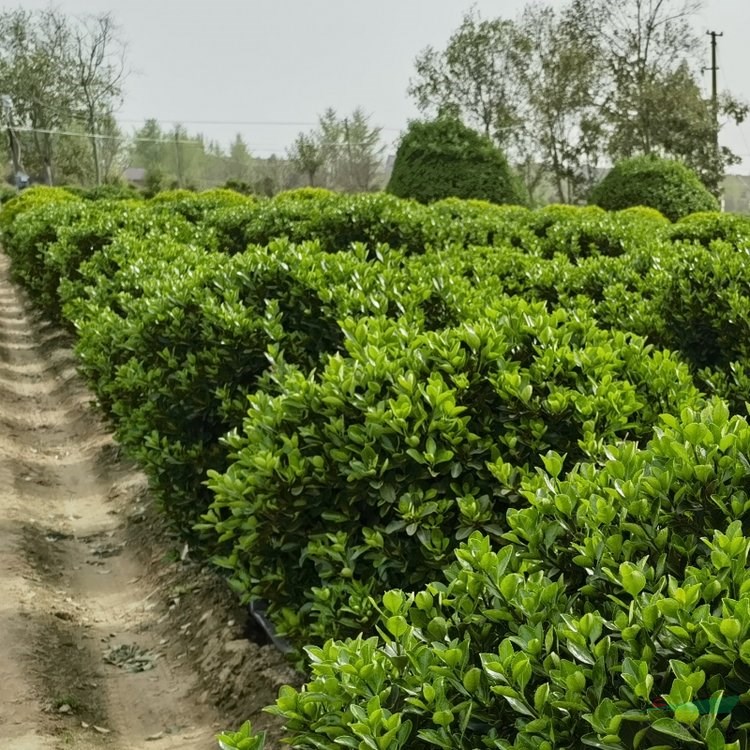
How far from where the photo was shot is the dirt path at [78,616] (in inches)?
163

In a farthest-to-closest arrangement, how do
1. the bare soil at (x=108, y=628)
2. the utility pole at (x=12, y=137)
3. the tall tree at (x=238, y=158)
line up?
the tall tree at (x=238, y=158) < the utility pole at (x=12, y=137) < the bare soil at (x=108, y=628)

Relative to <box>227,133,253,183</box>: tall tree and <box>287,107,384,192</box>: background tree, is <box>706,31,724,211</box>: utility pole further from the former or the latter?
<box>227,133,253,183</box>: tall tree

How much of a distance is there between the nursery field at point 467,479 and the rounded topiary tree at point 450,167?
1515 cm

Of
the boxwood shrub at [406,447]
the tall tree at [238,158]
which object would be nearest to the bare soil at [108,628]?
the boxwood shrub at [406,447]

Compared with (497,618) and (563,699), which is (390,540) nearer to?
(497,618)

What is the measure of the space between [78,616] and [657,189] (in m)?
20.0

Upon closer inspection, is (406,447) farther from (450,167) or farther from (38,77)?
(38,77)

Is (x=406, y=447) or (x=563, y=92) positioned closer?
(x=406, y=447)

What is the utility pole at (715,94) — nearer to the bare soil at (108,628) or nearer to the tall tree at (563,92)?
the tall tree at (563,92)

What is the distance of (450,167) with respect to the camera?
21891mm

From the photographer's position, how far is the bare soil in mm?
4121

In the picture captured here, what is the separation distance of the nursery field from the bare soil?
1.39ft

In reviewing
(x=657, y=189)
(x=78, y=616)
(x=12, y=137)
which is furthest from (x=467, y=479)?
(x=12, y=137)

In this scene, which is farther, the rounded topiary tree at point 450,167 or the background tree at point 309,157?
the background tree at point 309,157
